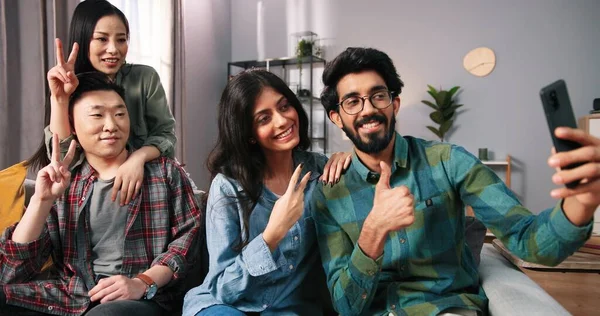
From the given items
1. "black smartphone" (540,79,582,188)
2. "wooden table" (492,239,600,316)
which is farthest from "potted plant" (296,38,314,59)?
"black smartphone" (540,79,582,188)

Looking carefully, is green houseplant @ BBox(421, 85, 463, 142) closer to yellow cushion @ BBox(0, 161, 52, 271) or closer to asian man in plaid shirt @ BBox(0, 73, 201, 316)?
asian man in plaid shirt @ BBox(0, 73, 201, 316)

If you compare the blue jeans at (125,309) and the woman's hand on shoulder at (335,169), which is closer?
the blue jeans at (125,309)

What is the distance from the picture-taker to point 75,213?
4.61 ft

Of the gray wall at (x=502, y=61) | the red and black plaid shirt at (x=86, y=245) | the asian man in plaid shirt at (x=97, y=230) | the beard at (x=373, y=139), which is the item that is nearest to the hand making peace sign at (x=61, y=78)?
the asian man in plaid shirt at (x=97, y=230)

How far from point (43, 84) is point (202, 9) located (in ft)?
8.90

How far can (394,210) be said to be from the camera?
3.42ft

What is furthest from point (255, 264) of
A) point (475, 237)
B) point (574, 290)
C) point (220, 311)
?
point (574, 290)

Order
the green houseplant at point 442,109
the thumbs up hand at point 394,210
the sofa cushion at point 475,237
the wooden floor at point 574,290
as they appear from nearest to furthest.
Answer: the thumbs up hand at point 394,210 < the sofa cushion at point 475,237 < the wooden floor at point 574,290 < the green houseplant at point 442,109

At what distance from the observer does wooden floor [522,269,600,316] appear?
1.85 meters

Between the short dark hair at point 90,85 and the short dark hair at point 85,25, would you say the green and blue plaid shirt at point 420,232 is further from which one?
the short dark hair at point 85,25

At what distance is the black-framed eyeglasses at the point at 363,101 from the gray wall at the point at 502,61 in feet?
12.2

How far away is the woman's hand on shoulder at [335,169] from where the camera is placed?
1.32 meters

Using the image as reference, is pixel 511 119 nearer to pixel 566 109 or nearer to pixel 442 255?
pixel 442 255

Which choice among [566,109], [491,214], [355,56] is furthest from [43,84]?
[566,109]
